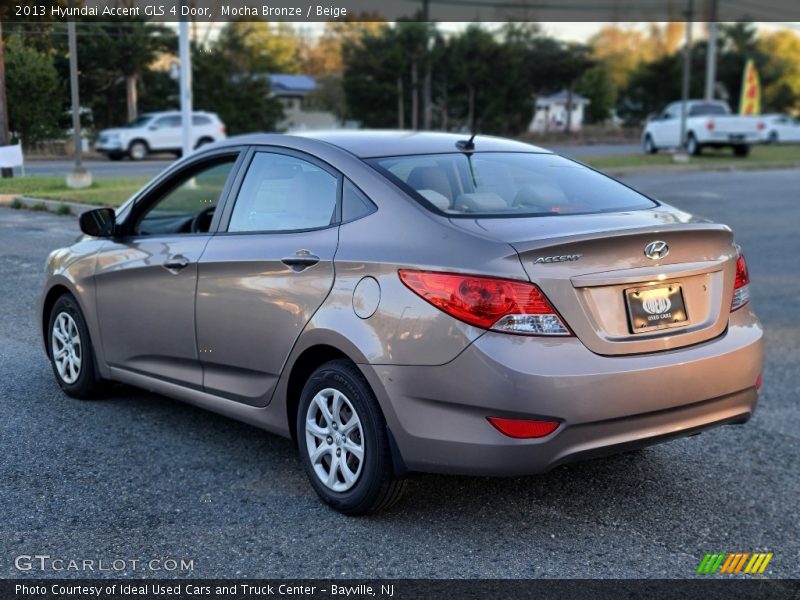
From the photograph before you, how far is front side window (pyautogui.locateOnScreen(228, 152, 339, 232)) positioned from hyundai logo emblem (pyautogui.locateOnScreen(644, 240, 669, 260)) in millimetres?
1383

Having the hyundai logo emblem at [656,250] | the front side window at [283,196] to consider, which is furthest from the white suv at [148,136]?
the hyundai logo emblem at [656,250]

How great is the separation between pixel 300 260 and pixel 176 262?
987mm

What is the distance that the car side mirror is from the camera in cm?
539

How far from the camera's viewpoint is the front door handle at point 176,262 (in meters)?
4.88

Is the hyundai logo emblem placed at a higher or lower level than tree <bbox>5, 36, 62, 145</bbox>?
lower

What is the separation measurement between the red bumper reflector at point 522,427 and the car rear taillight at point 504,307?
336mm

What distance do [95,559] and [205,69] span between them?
4702cm

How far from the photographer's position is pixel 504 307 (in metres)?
3.60

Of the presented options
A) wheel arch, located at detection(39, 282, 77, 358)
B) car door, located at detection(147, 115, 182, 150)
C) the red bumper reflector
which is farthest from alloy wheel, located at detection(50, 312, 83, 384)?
car door, located at detection(147, 115, 182, 150)

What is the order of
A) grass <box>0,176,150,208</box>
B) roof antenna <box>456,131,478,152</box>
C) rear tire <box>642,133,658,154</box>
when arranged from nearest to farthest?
roof antenna <box>456,131,478,152</box> → grass <box>0,176,150,208</box> → rear tire <box>642,133,658,154</box>

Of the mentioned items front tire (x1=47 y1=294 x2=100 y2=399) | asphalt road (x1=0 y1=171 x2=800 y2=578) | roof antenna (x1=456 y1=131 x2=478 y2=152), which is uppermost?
roof antenna (x1=456 y1=131 x2=478 y2=152)

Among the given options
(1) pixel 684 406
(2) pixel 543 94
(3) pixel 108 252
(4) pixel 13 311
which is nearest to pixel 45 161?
(4) pixel 13 311

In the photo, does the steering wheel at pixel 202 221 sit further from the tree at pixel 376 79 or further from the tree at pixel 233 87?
the tree at pixel 376 79

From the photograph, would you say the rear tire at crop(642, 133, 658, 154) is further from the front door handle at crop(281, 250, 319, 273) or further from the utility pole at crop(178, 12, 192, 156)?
the front door handle at crop(281, 250, 319, 273)
